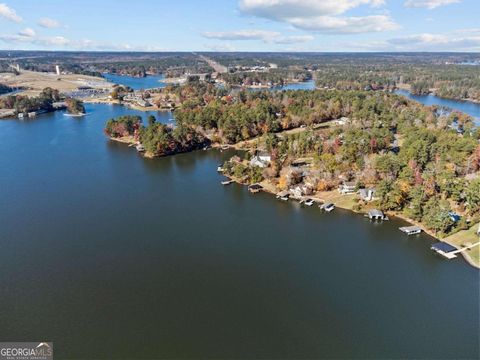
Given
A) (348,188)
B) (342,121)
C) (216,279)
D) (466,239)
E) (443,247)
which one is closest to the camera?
(216,279)

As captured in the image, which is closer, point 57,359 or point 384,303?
point 57,359

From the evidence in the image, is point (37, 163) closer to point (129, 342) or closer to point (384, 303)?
point (129, 342)

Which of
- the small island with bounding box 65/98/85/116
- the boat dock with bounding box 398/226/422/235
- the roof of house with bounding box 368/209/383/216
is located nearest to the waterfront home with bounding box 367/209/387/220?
the roof of house with bounding box 368/209/383/216

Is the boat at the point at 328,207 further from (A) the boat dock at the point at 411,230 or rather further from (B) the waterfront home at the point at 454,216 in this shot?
(B) the waterfront home at the point at 454,216

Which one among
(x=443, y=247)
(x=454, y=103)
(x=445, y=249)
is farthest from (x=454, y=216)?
(x=454, y=103)

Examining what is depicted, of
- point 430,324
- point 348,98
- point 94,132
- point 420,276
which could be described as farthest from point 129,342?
point 348,98

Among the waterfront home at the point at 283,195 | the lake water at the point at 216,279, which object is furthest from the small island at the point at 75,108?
the waterfront home at the point at 283,195

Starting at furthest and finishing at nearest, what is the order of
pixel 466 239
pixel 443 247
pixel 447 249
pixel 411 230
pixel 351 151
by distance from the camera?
pixel 351 151, pixel 411 230, pixel 466 239, pixel 443 247, pixel 447 249

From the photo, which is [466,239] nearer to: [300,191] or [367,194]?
[367,194]

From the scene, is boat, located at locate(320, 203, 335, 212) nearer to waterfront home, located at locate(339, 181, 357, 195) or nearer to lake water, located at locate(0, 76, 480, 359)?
lake water, located at locate(0, 76, 480, 359)
